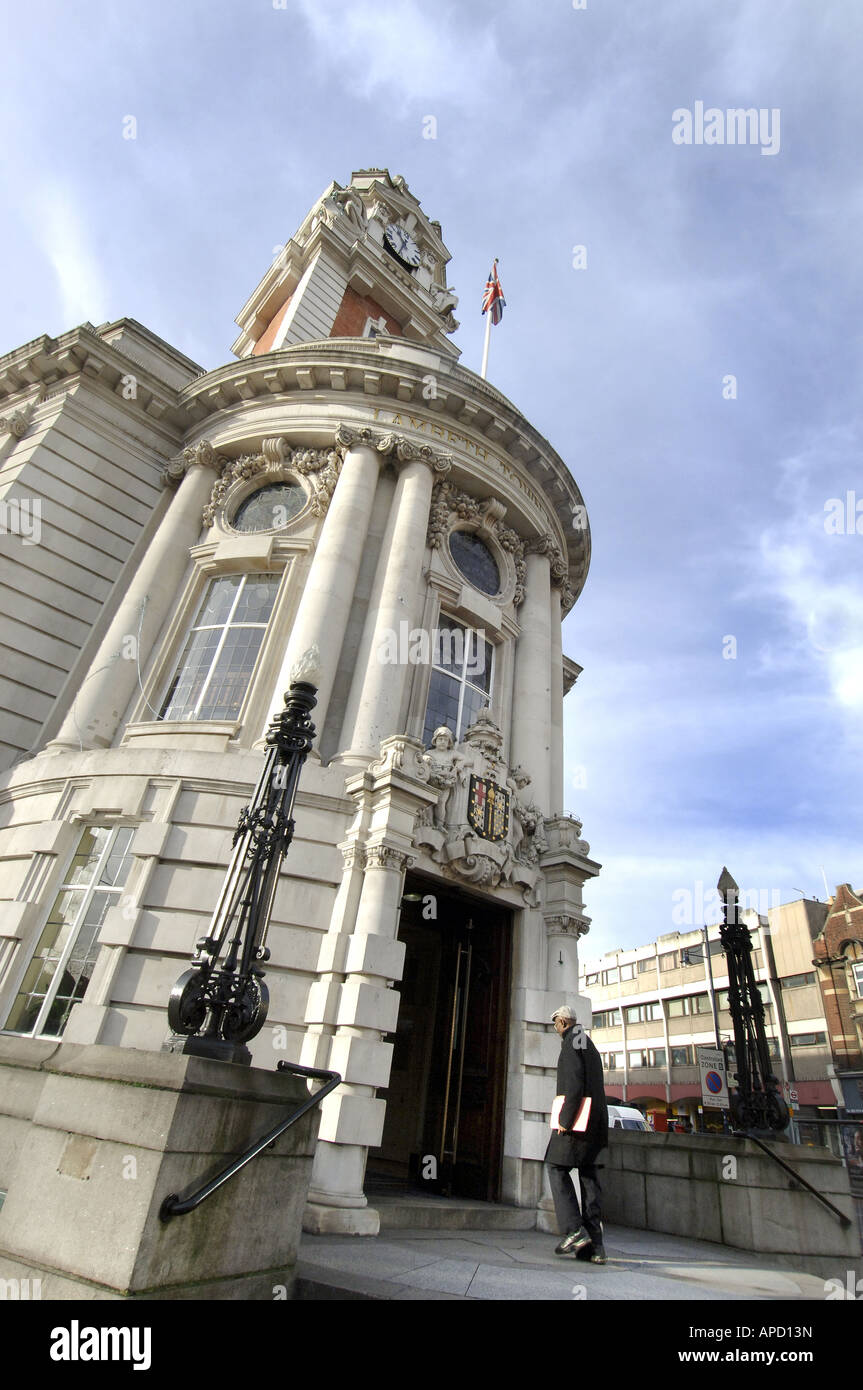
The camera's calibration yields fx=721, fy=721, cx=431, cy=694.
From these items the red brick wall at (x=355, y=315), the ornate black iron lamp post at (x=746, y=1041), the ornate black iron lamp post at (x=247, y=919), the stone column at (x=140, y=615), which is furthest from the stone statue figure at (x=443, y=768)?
the red brick wall at (x=355, y=315)

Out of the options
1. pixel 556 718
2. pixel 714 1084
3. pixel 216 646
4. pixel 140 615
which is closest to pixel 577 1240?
pixel 556 718

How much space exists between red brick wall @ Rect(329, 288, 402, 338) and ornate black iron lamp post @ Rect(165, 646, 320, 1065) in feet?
74.2

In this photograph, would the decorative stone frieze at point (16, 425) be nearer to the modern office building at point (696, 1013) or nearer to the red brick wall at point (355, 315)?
the red brick wall at point (355, 315)

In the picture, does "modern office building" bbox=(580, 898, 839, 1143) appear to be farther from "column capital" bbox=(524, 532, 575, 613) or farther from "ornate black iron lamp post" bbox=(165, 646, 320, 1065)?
"ornate black iron lamp post" bbox=(165, 646, 320, 1065)

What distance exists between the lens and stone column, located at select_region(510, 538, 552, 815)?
1519 centimetres

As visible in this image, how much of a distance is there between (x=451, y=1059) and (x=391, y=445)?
1238 cm

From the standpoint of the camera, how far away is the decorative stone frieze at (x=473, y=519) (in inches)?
642

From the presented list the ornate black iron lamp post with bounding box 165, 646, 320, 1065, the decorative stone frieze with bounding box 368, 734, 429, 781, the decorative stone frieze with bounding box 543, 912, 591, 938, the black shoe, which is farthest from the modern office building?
the ornate black iron lamp post with bounding box 165, 646, 320, 1065

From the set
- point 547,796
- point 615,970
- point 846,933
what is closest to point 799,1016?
point 846,933

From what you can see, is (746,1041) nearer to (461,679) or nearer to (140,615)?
(461,679)

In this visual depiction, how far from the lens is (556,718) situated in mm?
16719

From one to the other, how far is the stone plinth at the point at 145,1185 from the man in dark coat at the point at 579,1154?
3304mm

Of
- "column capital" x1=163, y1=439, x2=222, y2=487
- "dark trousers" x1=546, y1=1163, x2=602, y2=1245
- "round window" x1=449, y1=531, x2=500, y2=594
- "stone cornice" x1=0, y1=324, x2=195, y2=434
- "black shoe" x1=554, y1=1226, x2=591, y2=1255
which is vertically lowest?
"black shoe" x1=554, y1=1226, x2=591, y2=1255
